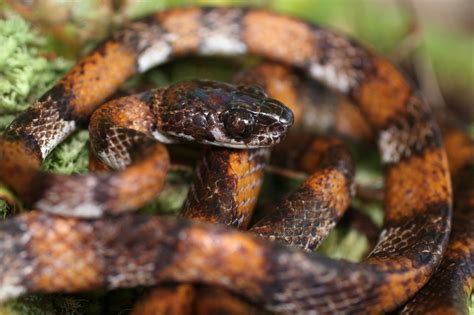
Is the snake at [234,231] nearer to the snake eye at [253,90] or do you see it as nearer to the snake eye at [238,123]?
the snake eye at [238,123]

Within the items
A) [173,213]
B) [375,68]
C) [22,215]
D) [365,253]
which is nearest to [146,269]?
[22,215]

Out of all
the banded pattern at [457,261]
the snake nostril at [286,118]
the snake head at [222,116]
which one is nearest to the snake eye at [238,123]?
the snake head at [222,116]

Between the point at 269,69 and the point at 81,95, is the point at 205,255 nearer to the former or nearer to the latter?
the point at 81,95

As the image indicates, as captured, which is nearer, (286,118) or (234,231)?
(234,231)

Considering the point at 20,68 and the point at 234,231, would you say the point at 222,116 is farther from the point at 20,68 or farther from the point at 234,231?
the point at 20,68

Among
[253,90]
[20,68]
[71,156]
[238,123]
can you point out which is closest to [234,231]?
[238,123]

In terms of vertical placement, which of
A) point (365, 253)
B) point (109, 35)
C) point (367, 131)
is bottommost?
point (365, 253)

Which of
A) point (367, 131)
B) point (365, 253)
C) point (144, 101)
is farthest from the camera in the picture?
point (367, 131)
